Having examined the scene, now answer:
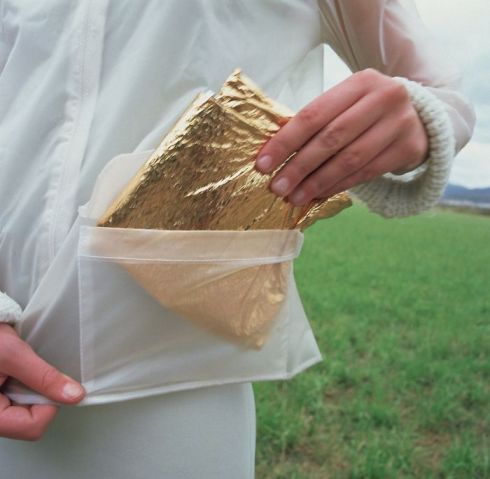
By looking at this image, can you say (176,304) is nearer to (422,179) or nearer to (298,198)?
(298,198)

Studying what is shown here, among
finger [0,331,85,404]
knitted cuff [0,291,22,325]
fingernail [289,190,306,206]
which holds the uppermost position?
fingernail [289,190,306,206]

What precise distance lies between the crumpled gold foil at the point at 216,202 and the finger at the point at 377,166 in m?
0.04

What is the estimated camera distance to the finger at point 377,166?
475 millimetres

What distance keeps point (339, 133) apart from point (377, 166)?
0.20 feet

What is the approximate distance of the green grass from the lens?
1715mm

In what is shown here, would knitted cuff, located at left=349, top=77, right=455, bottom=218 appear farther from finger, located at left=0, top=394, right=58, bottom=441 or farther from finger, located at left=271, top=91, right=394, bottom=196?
finger, located at left=0, top=394, right=58, bottom=441

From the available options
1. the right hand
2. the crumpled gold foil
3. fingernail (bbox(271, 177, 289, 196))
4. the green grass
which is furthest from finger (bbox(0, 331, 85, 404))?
the green grass

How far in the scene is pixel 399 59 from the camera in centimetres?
60

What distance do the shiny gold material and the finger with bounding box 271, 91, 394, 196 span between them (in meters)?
0.03

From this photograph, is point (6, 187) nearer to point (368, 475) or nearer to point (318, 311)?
point (368, 475)

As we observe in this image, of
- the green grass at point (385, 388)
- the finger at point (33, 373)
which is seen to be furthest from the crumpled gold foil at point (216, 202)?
the green grass at point (385, 388)

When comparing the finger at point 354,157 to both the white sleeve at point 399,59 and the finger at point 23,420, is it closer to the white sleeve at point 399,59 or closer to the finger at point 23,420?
the white sleeve at point 399,59

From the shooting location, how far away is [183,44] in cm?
53

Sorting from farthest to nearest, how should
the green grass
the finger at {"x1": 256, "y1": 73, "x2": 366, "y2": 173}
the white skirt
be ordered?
1. the green grass
2. the white skirt
3. the finger at {"x1": 256, "y1": 73, "x2": 366, "y2": 173}
